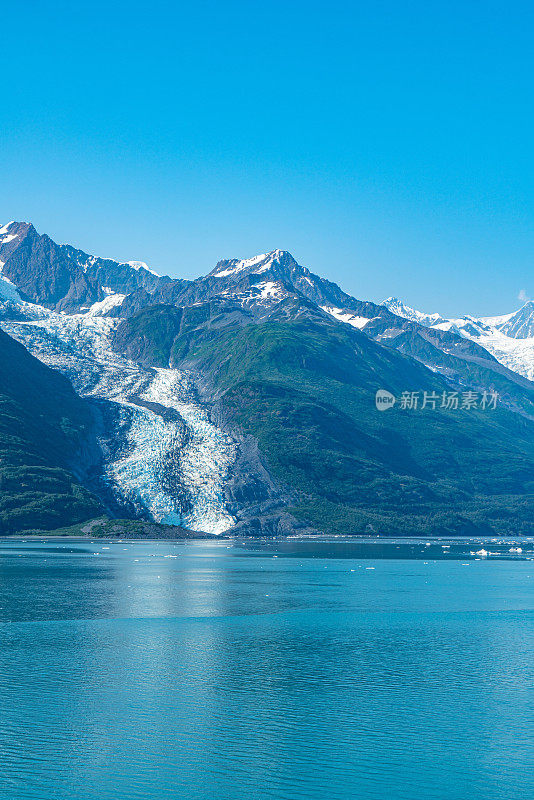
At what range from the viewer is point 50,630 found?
11194cm

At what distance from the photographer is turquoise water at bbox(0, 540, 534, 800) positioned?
56562mm

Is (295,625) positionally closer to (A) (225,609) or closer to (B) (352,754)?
(A) (225,609)

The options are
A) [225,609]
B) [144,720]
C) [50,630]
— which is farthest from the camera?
[225,609]

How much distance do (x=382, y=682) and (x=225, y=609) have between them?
57.0 meters

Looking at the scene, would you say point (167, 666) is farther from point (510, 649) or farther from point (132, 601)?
point (132, 601)

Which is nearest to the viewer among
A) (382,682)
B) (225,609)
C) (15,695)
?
(15,695)

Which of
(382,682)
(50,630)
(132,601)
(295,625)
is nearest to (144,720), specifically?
(382,682)

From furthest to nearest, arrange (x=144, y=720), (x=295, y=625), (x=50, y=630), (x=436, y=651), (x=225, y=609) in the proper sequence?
(x=225, y=609), (x=295, y=625), (x=50, y=630), (x=436, y=651), (x=144, y=720)

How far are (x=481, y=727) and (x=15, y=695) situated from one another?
4409 centimetres

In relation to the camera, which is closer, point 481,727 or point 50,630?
point 481,727

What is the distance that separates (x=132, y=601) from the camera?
147m

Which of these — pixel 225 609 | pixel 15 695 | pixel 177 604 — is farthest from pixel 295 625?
pixel 15 695

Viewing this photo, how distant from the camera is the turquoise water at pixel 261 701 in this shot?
5656cm

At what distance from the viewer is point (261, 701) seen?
76.8m
